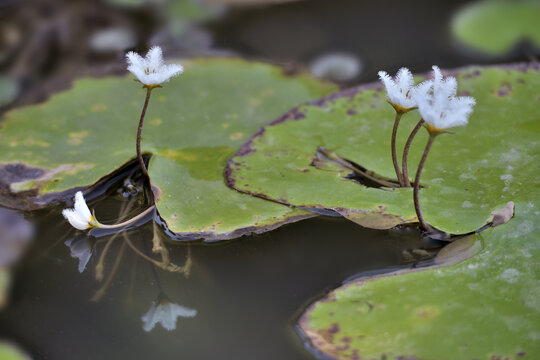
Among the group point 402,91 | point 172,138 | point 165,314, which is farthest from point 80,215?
point 402,91

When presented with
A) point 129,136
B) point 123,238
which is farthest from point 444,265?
point 129,136

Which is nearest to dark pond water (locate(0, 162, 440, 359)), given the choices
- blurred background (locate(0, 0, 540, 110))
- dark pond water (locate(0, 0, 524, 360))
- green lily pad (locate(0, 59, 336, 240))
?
dark pond water (locate(0, 0, 524, 360))

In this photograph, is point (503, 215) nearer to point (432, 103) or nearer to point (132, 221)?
point (432, 103)

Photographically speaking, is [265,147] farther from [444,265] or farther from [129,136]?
[444,265]

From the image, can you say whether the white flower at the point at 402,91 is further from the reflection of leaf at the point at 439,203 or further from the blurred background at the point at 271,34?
the blurred background at the point at 271,34

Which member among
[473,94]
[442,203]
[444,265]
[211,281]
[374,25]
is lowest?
[211,281]
